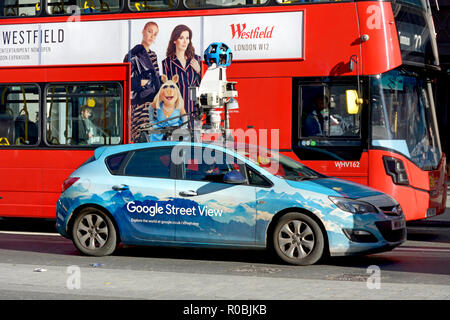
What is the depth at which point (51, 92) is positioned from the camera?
44.8ft

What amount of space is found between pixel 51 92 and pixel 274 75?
3801 millimetres

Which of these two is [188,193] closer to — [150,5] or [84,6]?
[150,5]

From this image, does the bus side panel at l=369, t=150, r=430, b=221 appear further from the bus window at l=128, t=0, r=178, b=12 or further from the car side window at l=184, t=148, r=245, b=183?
the bus window at l=128, t=0, r=178, b=12

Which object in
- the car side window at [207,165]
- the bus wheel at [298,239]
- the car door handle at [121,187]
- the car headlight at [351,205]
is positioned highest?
the car side window at [207,165]

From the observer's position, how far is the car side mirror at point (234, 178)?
9.69m

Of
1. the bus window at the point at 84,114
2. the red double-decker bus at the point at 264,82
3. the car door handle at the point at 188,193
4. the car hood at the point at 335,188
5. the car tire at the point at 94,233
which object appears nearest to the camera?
the car hood at the point at 335,188

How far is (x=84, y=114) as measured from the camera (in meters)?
13.4

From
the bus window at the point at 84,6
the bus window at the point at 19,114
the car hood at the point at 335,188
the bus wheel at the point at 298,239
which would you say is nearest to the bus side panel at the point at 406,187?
the car hood at the point at 335,188

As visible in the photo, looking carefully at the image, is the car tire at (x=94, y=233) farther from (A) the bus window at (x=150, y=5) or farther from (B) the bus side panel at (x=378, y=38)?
(B) the bus side panel at (x=378, y=38)

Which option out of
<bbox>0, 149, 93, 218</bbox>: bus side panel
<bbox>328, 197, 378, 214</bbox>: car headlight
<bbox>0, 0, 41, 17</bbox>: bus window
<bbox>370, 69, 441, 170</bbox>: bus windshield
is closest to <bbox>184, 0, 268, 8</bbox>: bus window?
<bbox>370, 69, 441, 170</bbox>: bus windshield

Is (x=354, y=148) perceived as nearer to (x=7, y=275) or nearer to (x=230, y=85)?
(x=230, y=85)

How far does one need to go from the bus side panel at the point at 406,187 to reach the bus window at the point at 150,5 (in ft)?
12.7

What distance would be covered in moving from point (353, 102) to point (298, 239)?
313 cm
